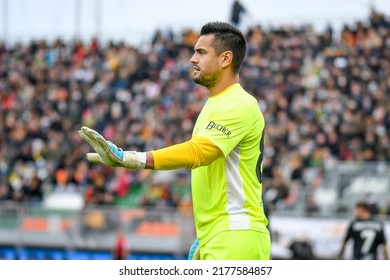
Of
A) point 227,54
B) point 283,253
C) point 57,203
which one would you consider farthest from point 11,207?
point 227,54

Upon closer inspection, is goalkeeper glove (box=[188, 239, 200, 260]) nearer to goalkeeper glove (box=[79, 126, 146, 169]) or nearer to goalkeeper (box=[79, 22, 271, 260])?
goalkeeper (box=[79, 22, 271, 260])

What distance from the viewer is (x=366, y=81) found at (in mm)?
23562

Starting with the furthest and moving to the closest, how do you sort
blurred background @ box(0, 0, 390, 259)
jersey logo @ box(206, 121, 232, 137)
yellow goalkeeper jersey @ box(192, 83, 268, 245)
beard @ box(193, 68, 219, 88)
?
blurred background @ box(0, 0, 390, 259), beard @ box(193, 68, 219, 88), yellow goalkeeper jersey @ box(192, 83, 268, 245), jersey logo @ box(206, 121, 232, 137)

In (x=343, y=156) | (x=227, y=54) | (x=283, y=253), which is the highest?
(x=227, y=54)

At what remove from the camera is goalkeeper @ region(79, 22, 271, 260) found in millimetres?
5953

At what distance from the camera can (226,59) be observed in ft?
20.4

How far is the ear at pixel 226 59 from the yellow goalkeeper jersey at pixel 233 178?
0.69 ft

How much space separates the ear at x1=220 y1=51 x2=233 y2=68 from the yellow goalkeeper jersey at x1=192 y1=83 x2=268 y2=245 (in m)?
0.21

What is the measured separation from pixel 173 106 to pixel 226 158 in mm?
19357

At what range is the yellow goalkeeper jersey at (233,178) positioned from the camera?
6.03 meters

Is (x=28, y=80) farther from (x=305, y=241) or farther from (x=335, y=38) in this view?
(x=305, y=241)

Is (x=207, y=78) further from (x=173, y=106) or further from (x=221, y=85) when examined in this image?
(x=173, y=106)

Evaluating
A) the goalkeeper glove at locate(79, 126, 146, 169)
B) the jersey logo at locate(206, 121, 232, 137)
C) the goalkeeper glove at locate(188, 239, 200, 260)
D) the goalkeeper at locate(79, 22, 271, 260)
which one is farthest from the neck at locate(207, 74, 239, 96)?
the goalkeeper glove at locate(188, 239, 200, 260)
